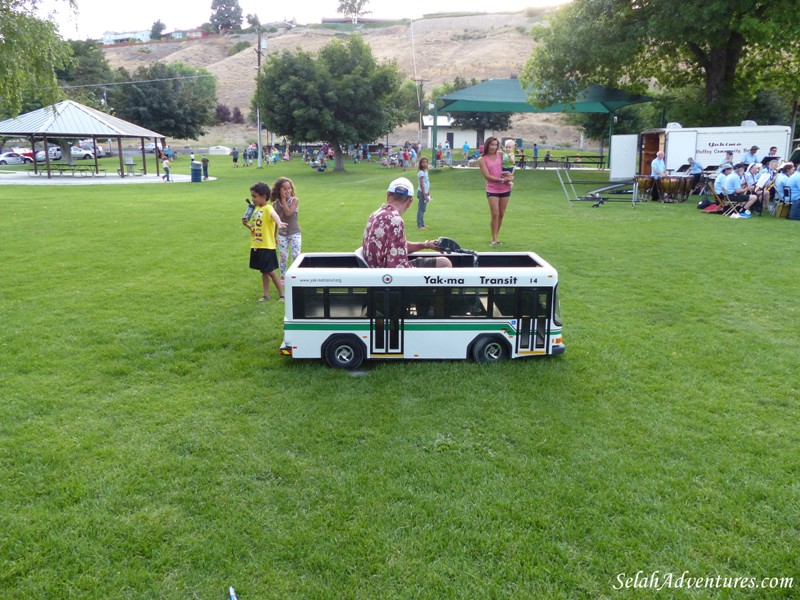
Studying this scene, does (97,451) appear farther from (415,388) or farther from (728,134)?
(728,134)

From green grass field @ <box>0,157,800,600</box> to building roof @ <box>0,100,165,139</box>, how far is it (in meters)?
27.4

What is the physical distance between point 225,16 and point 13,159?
133 m

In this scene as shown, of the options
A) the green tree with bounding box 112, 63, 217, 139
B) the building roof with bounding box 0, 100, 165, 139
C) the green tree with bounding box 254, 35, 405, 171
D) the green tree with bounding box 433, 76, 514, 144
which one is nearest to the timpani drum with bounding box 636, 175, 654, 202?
the green tree with bounding box 254, 35, 405, 171

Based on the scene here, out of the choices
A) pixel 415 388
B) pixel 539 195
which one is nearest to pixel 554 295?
pixel 415 388

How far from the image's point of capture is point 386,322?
20.0 ft

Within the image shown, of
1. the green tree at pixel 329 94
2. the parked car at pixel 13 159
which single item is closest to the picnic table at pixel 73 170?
the green tree at pixel 329 94

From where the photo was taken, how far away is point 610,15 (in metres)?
27.3

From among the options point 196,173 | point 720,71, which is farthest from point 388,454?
point 196,173

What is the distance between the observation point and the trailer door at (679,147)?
23875 mm

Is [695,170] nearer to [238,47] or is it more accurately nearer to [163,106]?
[163,106]

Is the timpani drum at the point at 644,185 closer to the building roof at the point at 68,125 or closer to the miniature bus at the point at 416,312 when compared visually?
the miniature bus at the point at 416,312

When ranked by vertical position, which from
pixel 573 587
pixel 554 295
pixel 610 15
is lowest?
pixel 573 587

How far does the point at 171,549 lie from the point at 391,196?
3996 millimetres

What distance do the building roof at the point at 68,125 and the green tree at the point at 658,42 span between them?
68.7 feet
